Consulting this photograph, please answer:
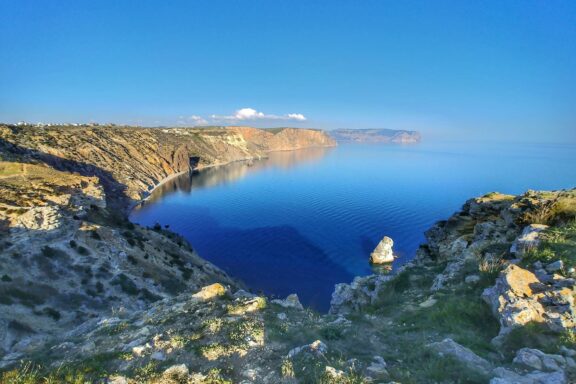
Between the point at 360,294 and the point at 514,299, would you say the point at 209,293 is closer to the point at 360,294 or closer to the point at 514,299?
the point at 360,294

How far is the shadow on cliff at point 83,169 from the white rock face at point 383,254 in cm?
8749

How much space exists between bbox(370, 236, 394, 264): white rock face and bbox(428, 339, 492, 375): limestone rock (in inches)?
2416

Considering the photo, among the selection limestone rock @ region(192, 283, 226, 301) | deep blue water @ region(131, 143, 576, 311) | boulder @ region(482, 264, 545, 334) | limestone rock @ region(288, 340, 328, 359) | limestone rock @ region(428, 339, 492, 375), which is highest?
boulder @ region(482, 264, 545, 334)

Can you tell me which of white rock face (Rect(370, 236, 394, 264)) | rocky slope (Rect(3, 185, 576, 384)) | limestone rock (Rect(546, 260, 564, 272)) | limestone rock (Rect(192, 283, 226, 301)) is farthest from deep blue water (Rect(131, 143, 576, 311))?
limestone rock (Rect(546, 260, 564, 272))

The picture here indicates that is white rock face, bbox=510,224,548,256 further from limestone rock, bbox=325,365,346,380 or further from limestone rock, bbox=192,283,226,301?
limestone rock, bbox=192,283,226,301

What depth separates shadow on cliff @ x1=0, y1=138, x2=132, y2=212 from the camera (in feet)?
336

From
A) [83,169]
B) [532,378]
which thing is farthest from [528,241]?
[83,169]

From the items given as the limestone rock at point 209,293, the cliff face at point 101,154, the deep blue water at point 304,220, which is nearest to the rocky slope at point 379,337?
the limestone rock at point 209,293

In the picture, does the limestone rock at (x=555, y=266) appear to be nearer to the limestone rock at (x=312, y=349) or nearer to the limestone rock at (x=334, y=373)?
the limestone rock at (x=312, y=349)

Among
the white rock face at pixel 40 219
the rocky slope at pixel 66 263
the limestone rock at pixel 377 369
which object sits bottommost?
the rocky slope at pixel 66 263

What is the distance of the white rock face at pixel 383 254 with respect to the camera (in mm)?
68750

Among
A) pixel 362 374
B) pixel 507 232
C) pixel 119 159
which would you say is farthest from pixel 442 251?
pixel 119 159

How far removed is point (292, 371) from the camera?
906 cm

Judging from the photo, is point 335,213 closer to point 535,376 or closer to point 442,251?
point 442,251
